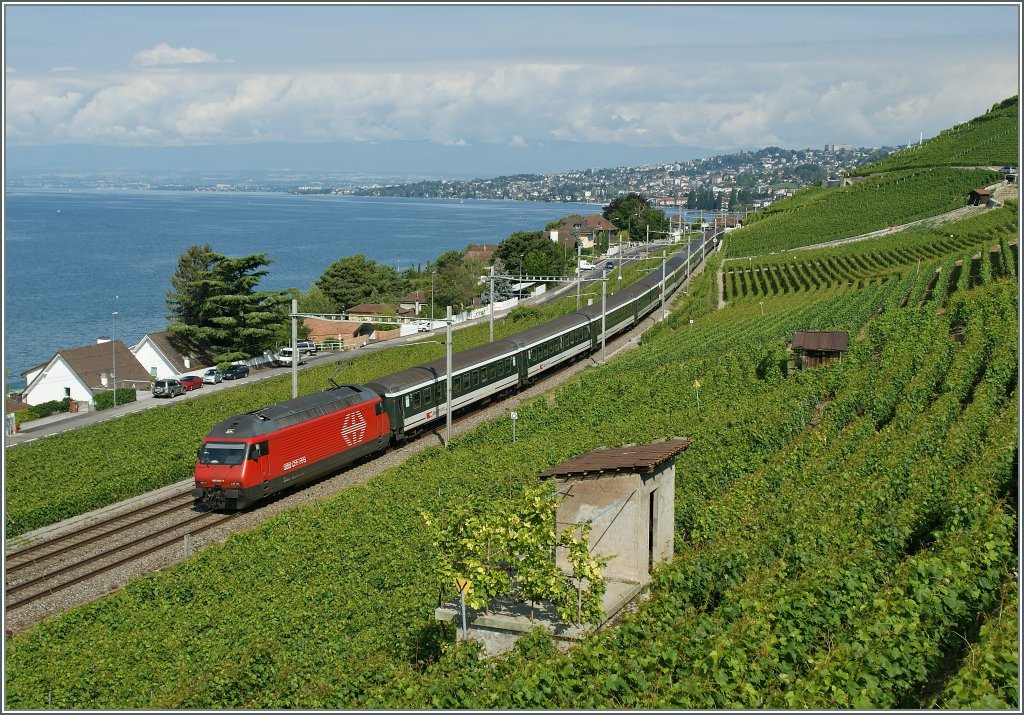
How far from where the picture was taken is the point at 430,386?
32.8 metres

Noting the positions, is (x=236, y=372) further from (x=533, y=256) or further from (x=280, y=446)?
(x=533, y=256)

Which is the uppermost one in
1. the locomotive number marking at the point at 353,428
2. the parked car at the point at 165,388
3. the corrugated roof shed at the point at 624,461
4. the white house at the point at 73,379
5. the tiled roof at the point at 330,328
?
the corrugated roof shed at the point at 624,461

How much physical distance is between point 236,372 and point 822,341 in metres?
31.9

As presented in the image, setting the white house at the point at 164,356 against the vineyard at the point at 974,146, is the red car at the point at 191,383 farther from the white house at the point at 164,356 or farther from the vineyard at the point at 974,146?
the vineyard at the point at 974,146

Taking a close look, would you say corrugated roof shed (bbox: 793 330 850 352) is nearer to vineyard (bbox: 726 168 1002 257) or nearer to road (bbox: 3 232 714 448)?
road (bbox: 3 232 714 448)

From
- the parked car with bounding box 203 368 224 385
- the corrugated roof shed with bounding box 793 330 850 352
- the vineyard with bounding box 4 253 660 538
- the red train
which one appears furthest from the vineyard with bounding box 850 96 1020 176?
the red train

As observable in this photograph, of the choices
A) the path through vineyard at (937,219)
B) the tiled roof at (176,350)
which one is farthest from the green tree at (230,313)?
the path through vineyard at (937,219)

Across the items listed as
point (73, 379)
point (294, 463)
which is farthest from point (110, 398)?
point (294, 463)

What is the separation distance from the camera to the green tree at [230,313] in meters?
56.7

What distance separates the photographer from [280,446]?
25.4m

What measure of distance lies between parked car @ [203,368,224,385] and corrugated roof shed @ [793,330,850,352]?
101 ft

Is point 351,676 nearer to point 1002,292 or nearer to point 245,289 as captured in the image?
point 1002,292

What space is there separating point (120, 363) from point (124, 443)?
79.1 feet

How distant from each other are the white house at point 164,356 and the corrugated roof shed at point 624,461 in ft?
151
